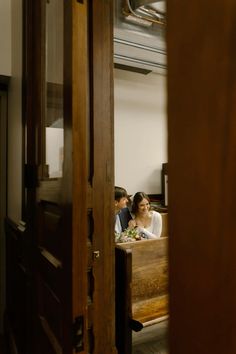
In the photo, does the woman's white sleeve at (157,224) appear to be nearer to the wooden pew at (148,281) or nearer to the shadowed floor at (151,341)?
the shadowed floor at (151,341)

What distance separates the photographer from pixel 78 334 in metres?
0.88

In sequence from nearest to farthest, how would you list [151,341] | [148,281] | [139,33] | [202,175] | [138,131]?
[202,175] < [148,281] < [151,341] < [139,33] < [138,131]

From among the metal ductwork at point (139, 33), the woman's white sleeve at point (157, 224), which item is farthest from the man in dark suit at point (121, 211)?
the metal ductwork at point (139, 33)

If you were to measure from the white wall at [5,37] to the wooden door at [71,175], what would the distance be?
74cm

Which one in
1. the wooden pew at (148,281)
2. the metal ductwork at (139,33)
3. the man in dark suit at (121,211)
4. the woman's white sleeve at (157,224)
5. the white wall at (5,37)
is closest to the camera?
the wooden pew at (148,281)

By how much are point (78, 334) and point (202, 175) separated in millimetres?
745

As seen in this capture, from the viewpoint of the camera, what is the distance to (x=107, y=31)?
3.51 ft

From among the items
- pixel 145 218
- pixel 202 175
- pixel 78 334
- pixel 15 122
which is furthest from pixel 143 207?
pixel 202 175

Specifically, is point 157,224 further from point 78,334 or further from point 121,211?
point 78,334

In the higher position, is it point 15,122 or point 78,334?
point 15,122

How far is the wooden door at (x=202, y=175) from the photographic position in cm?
30

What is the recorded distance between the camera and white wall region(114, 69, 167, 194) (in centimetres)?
403

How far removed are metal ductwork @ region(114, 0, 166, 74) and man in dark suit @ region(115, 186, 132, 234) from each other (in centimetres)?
132

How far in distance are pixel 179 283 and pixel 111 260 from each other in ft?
2.62
